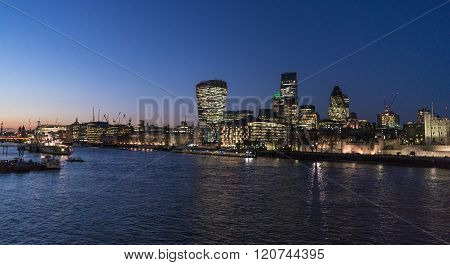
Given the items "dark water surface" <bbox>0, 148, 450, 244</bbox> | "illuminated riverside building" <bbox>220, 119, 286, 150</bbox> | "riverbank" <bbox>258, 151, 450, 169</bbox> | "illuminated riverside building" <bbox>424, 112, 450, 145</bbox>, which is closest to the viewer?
"dark water surface" <bbox>0, 148, 450, 244</bbox>

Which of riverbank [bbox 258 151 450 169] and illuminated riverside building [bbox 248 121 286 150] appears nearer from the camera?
riverbank [bbox 258 151 450 169]

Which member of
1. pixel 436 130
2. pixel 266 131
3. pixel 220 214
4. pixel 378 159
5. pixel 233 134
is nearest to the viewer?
pixel 220 214

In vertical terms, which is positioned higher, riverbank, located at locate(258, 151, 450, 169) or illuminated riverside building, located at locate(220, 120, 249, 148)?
illuminated riverside building, located at locate(220, 120, 249, 148)

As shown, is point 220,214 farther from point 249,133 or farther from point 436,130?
point 249,133

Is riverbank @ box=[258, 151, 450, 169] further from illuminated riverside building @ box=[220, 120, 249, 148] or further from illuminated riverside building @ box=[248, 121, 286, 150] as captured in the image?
illuminated riverside building @ box=[248, 121, 286, 150]

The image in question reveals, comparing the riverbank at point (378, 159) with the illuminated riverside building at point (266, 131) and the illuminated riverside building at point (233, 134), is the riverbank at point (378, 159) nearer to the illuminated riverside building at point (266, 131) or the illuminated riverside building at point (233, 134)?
the illuminated riverside building at point (233, 134)

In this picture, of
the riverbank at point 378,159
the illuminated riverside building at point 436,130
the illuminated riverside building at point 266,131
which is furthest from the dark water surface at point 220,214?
the illuminated riverside building at point 266,131

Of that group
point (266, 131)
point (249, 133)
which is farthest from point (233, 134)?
point (266, 131)

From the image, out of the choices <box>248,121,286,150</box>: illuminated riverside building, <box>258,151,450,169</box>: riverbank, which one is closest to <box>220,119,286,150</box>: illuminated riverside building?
<box>248,121,286,150</box>: illuminated riverside building

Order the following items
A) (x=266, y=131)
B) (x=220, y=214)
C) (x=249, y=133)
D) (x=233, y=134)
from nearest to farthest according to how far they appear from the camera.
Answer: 1. (x=220, y=214)
2. (x=249, y=133)
3. (x=233, y=134)
4. (x=266, y=131)

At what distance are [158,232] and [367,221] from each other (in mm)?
10322

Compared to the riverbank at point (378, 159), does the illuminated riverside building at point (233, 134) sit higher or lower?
higher
